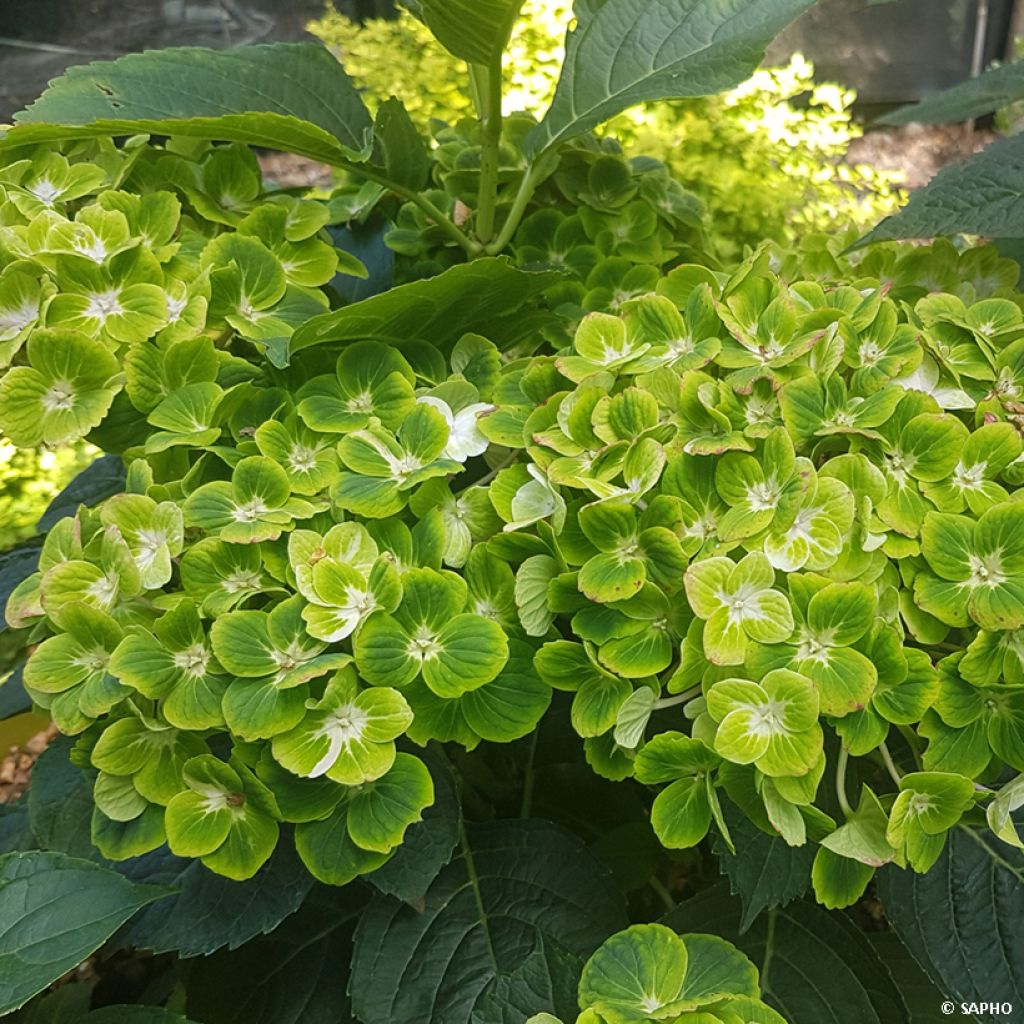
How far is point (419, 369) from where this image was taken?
24.1 inches

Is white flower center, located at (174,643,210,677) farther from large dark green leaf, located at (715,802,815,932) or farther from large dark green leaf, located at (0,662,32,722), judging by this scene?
large dark green leaf, located at (0,662,32,722)

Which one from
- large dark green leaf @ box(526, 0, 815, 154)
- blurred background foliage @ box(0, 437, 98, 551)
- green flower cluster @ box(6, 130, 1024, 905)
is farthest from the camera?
blurred background foliage @ box(0, 437, 98, 551)

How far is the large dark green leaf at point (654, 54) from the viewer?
2.20 feet

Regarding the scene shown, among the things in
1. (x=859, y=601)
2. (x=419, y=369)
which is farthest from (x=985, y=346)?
(x=419, y=369)

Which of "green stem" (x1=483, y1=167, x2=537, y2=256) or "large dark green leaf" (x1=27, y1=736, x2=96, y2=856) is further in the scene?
"green stem" (x1=483, y1=167, x2=537, y2=256)

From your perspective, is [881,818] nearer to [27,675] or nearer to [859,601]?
[859,601]

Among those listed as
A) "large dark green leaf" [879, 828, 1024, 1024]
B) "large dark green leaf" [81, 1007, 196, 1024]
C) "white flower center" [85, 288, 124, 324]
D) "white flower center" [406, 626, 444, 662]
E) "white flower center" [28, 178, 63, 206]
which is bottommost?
"large dark green leaf" [81, 1007, 196, 1024]

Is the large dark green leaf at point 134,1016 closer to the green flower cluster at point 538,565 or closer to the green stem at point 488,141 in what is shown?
the green flower cluster at point 538,565

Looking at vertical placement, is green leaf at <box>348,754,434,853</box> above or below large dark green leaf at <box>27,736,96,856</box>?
above

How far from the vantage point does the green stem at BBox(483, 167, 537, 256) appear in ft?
2.49

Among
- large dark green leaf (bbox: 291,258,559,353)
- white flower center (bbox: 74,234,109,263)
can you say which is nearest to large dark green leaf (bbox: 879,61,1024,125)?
large dark green leaf (bbox: 291,258,559,353)

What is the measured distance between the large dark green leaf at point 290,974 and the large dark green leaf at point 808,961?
249 millimetres

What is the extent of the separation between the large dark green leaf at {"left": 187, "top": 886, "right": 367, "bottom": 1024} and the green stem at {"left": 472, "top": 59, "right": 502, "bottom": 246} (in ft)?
1.79

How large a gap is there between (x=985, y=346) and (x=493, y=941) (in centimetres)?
49
